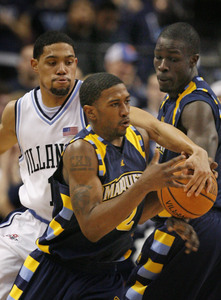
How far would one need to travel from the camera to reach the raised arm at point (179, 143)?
3557 millimetres

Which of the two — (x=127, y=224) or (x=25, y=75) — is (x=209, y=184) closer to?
(x=127, y=224)

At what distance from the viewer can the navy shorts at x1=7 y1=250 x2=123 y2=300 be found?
146 inches

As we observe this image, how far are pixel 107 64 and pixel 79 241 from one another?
4752 mm

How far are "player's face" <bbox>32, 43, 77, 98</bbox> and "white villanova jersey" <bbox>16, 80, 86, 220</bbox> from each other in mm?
122

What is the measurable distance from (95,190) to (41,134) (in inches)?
44.7

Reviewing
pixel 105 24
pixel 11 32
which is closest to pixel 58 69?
pixel 11 32

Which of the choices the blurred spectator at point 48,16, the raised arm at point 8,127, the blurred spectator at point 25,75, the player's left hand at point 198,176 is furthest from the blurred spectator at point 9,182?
the blurred spectator at point 48,16

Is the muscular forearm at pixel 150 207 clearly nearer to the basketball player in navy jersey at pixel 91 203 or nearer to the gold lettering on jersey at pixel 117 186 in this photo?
the basketball player in navy jersey at pixel 91 203

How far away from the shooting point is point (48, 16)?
30.9 feet

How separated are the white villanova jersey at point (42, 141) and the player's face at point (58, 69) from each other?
0.12 metres

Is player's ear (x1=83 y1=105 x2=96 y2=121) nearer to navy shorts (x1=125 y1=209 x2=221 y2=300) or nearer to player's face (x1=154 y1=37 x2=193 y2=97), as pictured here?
player's face (x1=154 y1=37 x2=193 y2=97)

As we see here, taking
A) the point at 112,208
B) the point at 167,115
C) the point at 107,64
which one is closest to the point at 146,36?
the point at 107,64

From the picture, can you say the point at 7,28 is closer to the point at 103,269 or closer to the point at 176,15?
the point at 176,15

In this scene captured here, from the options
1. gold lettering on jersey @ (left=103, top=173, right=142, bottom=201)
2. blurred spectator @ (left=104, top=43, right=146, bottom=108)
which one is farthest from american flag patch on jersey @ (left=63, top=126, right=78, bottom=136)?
blurred spectator @ (left=104, top=43, right=146, bottom=108)
